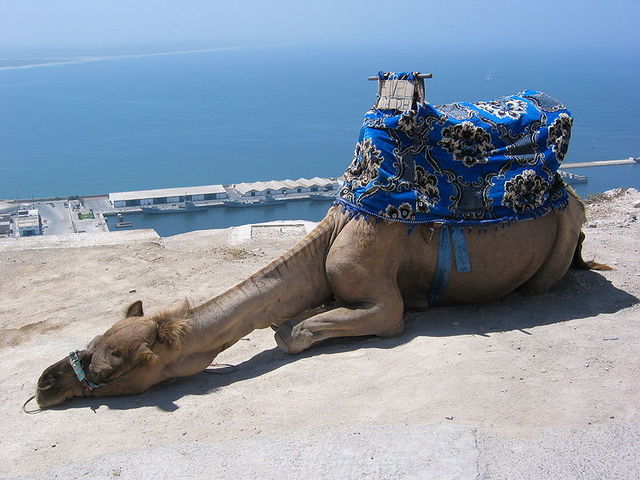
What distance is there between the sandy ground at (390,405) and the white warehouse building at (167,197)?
3365cm

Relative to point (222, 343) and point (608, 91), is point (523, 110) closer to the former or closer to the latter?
point (222, 343)

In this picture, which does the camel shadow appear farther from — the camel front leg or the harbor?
the harbor

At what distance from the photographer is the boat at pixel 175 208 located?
129 ft

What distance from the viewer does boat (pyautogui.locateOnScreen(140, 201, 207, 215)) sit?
39.3 metres

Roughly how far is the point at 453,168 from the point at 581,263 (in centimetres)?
210

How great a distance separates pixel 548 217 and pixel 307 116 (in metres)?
81.9

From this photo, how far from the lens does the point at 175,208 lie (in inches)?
1591

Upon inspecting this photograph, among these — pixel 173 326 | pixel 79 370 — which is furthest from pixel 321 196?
pixel 79 370

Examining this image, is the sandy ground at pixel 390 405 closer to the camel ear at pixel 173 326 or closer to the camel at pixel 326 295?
the camel at pixel 326 295

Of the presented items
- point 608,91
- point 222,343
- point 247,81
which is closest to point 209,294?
point 222,343

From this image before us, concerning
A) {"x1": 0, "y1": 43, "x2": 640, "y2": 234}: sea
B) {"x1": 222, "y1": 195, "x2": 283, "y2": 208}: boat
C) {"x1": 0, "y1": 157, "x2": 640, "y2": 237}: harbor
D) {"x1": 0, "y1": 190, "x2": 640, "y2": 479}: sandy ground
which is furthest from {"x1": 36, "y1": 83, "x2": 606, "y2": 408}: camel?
{"x1": 222, "y1": 195, "x2": 283, "y2": 208}: boat

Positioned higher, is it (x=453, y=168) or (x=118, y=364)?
(x=453, y=168)

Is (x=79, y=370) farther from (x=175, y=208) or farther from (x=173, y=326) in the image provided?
(x=175, y=208)

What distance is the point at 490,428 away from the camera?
442 centimetres
